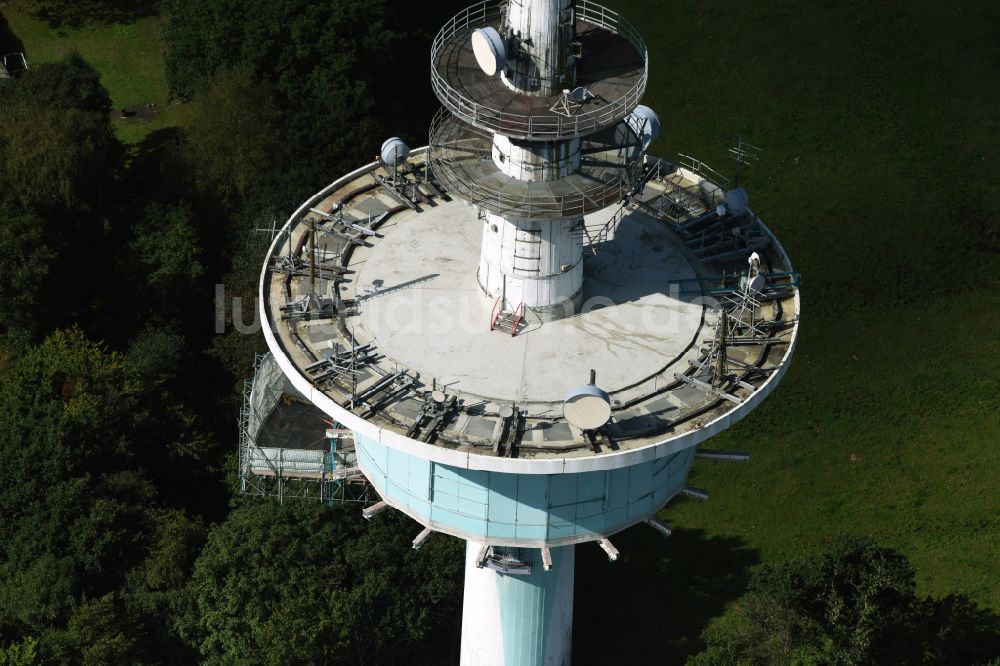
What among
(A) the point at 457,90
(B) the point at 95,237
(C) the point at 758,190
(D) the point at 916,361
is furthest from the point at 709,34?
(A) the point at 457,90

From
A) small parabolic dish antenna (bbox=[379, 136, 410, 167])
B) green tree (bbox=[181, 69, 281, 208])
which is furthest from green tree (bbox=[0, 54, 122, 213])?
small parabolic dish antenna (bbox=[379, 136, 410, 167])

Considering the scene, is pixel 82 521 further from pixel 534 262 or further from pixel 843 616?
pixel 843 616

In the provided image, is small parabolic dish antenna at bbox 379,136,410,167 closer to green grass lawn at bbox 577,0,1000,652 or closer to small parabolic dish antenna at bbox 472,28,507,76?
small parabolic dish antenna at bbox 472,28,507,76

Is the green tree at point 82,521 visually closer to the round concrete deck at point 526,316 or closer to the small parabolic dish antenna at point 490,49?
the round concrete deck at point 526,316

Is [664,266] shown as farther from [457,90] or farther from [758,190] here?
[758,190]

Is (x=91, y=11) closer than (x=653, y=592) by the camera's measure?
No

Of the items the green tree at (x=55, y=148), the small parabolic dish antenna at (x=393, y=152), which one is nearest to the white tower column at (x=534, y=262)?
the small parabolic dish antenna at (x=393, y=152)

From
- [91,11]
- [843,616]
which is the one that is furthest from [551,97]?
[91,11]
